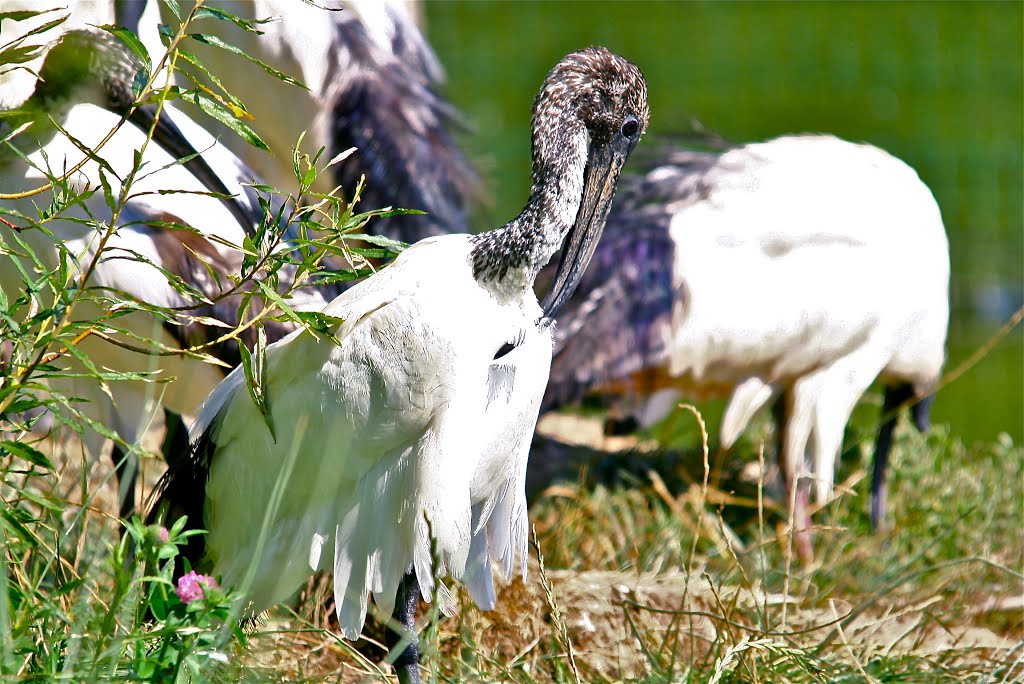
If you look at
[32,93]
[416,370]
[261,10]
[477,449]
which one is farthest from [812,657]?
[261,10]

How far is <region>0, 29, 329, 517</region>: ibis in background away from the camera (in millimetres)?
2406

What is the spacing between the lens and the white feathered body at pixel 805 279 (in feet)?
12.6

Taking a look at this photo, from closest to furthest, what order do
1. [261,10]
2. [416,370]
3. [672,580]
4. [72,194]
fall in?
[72,194]
[416,370]
[672,580]
[261,10]

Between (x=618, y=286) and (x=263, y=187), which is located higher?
(x=263, y=187)

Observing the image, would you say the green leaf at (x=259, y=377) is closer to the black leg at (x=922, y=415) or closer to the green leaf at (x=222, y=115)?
the green leaf at (x=222, y=115)

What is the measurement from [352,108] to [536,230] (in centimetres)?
152

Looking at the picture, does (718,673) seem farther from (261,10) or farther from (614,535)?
(261,10)

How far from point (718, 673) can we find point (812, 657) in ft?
0.95

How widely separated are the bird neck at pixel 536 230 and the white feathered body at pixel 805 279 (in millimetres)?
1737

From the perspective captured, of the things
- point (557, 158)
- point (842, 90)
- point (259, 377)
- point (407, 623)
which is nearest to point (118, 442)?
point (259, 377)

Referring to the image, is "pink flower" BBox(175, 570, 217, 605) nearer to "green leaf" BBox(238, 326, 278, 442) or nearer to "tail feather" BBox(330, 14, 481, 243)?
"green leaf" BBox(238, 326, 278, 442)

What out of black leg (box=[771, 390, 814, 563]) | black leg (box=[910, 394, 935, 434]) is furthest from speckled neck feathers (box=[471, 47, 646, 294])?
black leg (box=[910, 394, 935, 434])

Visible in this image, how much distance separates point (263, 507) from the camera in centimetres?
221

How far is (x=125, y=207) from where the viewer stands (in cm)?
262
